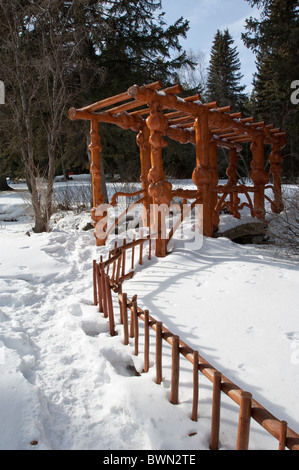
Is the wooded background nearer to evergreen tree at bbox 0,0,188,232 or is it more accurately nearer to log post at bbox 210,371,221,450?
evergreen tree at bbox 0,0,188,232

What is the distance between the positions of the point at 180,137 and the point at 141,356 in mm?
6379

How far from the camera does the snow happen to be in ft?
6.23

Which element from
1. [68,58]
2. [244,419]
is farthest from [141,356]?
[68,58]

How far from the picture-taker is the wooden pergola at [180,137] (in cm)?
520

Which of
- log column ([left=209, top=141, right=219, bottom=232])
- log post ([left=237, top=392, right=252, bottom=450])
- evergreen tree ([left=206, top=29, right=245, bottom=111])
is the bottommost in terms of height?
log post ([left=237, top=392, right=252, bottom=450])

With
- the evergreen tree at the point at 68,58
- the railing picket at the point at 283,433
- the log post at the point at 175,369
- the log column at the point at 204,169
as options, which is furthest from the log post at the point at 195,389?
the evergreen tree at the point at 68,58

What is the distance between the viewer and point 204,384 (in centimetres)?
227

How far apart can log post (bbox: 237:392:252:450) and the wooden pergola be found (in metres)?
3.90

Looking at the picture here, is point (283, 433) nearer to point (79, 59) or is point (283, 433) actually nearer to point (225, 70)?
point (79, 59)

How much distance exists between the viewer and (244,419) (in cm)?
156

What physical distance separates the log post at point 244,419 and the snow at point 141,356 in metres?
0.16

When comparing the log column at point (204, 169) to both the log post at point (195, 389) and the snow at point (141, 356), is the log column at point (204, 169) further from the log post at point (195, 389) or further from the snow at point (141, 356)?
the log post at point (195, 389)

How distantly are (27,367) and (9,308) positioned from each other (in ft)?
4.83

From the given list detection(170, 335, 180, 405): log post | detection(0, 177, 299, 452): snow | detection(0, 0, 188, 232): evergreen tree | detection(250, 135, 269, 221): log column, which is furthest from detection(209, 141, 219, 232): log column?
detection(170, 335, 180, 405): log post
